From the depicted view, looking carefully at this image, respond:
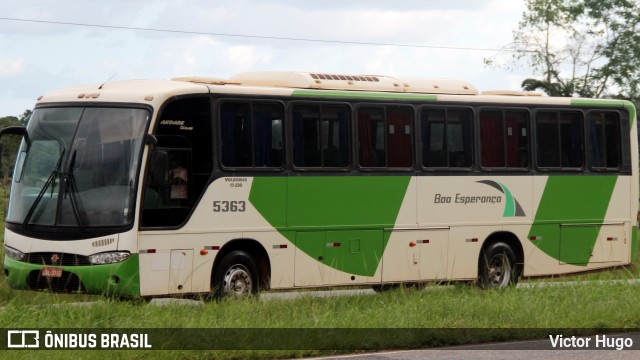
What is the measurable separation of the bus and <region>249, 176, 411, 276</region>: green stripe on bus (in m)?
0.03

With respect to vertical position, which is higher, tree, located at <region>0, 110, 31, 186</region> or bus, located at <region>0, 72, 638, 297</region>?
tree, located at <region>0, 110, 31, 186</region>

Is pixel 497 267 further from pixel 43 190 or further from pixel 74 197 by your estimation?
pixel 43 190

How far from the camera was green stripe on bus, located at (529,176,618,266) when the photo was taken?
862 inches

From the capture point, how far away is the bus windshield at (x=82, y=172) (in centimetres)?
1644

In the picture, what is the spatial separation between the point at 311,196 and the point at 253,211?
42.6 inches

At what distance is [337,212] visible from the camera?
751 inches

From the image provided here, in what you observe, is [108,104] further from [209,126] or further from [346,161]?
[346,161]

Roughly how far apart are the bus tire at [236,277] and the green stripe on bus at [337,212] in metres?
0.69

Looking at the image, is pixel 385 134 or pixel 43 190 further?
pixel 385 134

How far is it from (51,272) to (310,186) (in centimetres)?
410

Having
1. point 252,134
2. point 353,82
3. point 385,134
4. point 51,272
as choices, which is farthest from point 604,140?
point 51,272

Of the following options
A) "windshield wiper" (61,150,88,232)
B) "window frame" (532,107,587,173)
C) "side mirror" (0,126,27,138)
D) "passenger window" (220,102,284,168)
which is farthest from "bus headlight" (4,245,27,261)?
"window frame" (532,107,587,173)

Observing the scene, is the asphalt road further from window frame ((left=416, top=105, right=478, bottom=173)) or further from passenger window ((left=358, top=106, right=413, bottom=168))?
window frame ((left=416, top=105, right=478, bottom=173))

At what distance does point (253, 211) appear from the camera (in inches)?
708
